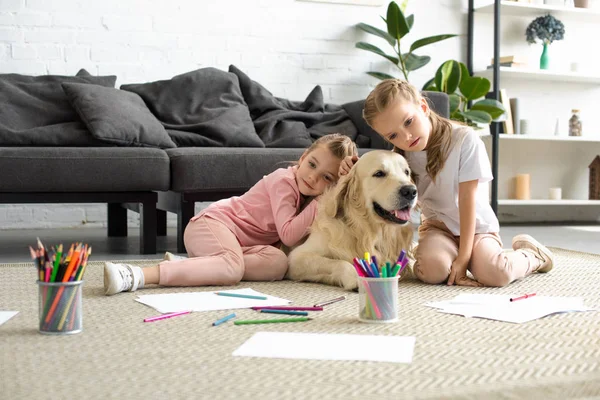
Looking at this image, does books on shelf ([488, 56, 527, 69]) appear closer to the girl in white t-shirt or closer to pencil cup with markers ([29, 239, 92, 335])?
the girl in white t-shirt

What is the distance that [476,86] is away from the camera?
4.74m

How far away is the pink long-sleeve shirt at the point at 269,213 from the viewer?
2406mm

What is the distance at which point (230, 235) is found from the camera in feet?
7.79

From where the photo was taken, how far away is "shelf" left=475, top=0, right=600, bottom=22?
17.3 ft

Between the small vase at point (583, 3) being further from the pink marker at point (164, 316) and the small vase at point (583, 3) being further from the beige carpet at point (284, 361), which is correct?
the pink marker at point (164, 316)

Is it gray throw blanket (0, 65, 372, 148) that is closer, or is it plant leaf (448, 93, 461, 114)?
gray throw blanket (0, 65, 372, 148)

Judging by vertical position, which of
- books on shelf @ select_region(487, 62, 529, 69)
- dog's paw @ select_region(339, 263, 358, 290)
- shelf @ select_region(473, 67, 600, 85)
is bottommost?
dog's paw @ select_region(339, 263, 358, 290)

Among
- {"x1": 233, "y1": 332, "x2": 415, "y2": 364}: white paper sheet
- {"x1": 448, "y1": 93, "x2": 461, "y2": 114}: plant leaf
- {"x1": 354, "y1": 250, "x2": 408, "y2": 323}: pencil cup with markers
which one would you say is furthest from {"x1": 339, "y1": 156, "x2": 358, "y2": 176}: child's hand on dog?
{"x1": 448, "y1": 93, "x2": 461, "y2": 114}: plant leaf

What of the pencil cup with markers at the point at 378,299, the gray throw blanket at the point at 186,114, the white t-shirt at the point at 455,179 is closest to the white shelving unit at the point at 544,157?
the gray throw blanket at the point at 186,114

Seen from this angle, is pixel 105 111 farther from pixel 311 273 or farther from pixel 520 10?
pixel 520 10

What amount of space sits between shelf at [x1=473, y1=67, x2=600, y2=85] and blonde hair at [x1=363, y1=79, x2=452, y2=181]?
310 centimetres

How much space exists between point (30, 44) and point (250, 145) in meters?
1.72

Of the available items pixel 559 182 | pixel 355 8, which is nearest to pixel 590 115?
pixel 559 182

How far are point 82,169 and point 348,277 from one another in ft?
4.93
